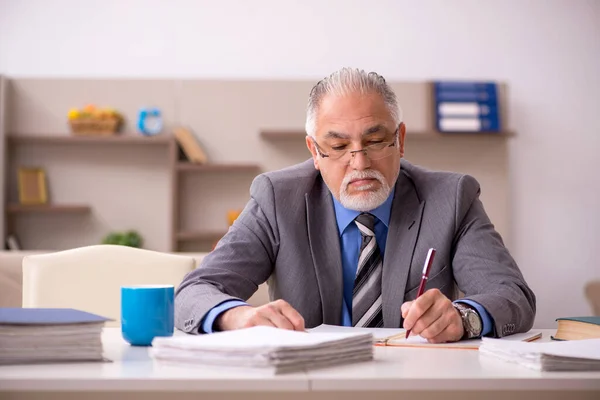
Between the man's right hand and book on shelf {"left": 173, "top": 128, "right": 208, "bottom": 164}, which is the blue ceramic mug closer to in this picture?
the man's right hand

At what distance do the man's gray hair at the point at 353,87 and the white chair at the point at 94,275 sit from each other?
553 mm

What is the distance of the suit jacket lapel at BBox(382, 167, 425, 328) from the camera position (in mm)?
1881

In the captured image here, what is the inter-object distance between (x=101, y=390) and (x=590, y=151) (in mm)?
5277

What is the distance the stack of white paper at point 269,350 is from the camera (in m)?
1.05

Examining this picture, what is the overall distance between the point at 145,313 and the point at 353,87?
83cm

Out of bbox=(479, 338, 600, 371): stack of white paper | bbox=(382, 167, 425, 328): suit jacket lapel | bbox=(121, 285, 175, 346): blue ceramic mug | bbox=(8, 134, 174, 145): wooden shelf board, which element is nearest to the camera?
bbox=(479, 338, 600, 371): stack of white paper

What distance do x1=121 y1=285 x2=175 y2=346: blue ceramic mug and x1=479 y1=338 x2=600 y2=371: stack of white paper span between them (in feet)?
1.93

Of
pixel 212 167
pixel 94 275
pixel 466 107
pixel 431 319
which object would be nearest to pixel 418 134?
pixel 466 107

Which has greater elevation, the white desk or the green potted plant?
the white desk

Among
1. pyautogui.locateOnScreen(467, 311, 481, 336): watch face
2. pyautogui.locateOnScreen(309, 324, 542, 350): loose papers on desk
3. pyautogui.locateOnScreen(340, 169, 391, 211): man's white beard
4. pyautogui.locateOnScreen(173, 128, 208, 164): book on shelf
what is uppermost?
pyautogui.locateOnScreen(173, 128, 208, 164): book on shelf

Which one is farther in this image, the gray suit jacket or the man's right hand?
the gray suit jacket

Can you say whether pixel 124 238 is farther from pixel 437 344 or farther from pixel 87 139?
pixel 437 344

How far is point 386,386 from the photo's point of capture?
3.30ft

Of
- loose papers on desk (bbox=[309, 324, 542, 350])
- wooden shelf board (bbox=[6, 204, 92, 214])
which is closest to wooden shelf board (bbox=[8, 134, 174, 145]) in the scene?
wooden shelf board (bbox=[6, 204, 92, 214])
